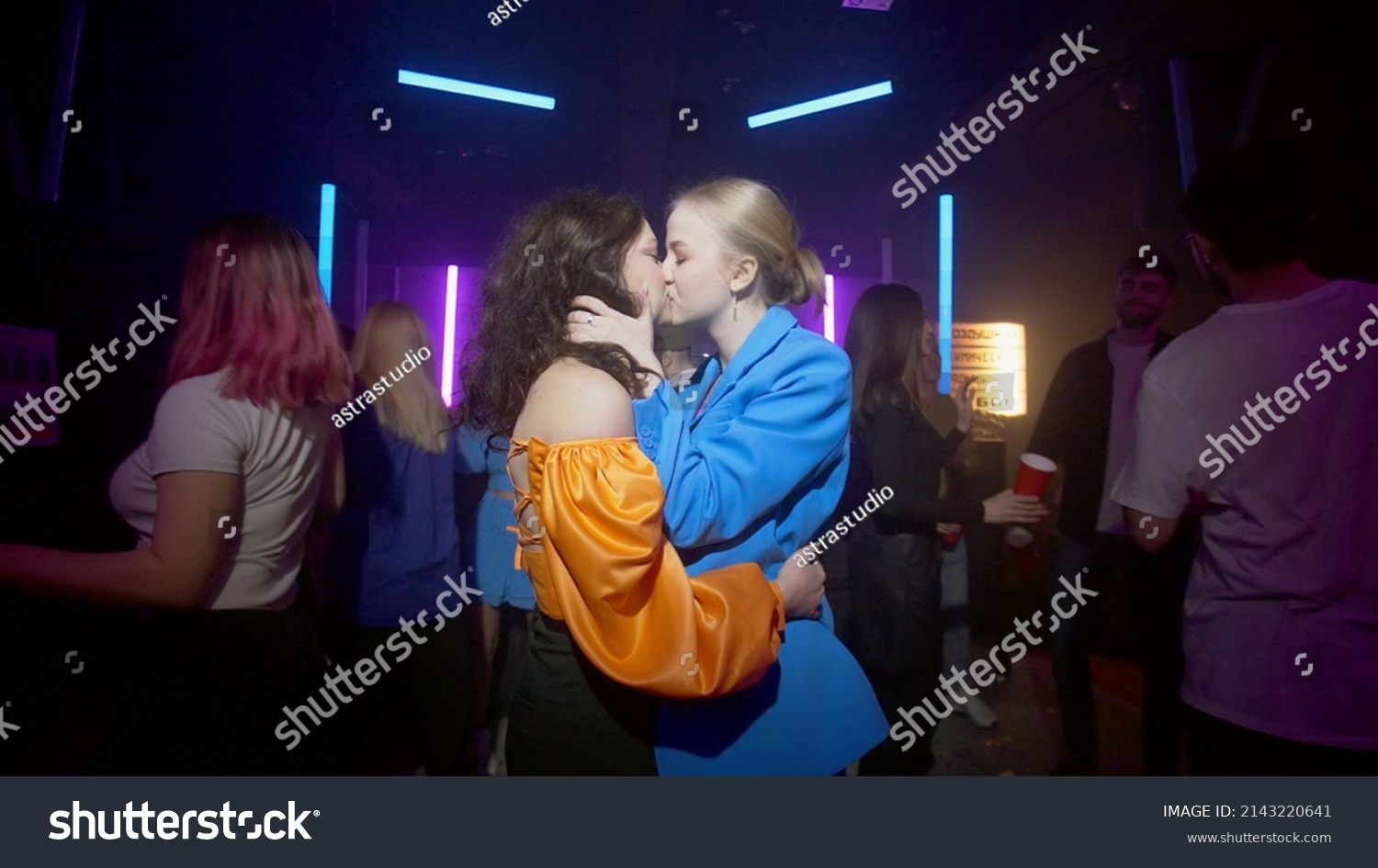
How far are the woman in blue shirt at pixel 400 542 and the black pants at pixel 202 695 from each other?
0.69 meters

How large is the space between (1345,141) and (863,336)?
60.9 inches

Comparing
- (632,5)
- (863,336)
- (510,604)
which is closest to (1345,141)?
(863,336)

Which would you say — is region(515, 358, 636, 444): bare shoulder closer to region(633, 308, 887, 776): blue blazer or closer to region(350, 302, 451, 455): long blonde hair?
region(633, 308, 887, 776): blue blazer

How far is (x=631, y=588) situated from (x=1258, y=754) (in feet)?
4.06

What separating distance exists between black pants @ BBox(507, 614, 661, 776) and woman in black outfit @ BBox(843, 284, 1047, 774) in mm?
1051

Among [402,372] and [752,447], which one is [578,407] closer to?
[752,447]

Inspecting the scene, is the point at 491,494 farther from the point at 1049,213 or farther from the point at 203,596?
the point at 1049,213

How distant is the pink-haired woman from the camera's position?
116 cm

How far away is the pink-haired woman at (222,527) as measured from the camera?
3.82 feet

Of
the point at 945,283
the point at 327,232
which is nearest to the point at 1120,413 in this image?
the point at 945,283

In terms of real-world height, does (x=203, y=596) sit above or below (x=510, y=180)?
below
